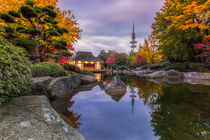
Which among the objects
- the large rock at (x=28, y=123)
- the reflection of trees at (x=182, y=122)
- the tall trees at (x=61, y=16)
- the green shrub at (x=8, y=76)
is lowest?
the reflection of trees at (x=182, y=122)

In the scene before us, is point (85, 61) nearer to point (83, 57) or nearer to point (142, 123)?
point (83, 57)

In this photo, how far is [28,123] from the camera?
1198 millimetres

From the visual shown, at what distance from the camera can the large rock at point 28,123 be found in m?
1.04

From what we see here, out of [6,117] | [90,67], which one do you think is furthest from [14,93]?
[90,67]

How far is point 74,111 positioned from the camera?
2861mm

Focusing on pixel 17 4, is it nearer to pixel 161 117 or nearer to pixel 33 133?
pixel 33 133

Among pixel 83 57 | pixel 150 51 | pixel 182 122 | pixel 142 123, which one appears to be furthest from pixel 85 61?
pixel 182 122

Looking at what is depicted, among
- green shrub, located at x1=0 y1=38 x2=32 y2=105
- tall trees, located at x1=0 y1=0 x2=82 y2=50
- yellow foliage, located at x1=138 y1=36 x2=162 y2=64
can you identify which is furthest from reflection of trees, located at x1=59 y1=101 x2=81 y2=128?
yellow foliage, located at x1=138 y1=36 x2=162 y2=64

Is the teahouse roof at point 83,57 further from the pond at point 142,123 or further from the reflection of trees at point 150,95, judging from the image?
the pond at point 142,123

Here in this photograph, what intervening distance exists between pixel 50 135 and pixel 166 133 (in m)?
1.87

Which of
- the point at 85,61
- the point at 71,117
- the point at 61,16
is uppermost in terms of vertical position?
the point at 61,16

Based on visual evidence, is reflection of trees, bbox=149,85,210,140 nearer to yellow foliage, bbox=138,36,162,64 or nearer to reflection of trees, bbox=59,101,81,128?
reflection of trees, bbox=59,101,81,128

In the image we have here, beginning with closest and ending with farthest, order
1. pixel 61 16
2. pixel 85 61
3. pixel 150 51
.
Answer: pixel 61 16 → pixel 150 51 → pixel 85 61

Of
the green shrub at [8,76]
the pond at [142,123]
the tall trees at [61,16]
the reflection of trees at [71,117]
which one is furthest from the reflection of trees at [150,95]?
the tall trees at [61,16]
